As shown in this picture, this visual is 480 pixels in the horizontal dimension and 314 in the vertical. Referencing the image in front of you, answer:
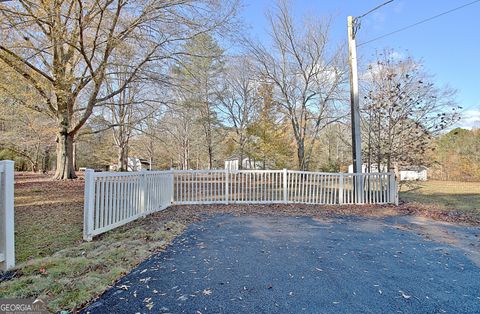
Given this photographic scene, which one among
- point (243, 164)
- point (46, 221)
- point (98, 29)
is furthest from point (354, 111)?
point (243, 164)

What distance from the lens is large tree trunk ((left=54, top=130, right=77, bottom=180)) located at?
10.4 metres

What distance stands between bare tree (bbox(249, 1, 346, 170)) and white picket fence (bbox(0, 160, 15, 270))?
11.4m

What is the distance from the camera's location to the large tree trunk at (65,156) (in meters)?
10.4

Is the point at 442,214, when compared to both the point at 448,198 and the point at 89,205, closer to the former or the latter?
the point at 448,198

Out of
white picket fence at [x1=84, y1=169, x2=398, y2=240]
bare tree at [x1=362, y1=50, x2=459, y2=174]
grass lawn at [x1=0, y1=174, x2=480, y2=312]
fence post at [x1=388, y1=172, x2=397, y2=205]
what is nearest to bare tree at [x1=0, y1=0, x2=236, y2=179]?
grass lawn at [x1=0, y1=174, x2=480, y2=312]

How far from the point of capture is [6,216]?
2.78 metres

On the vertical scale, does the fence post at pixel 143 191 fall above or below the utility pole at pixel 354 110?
below

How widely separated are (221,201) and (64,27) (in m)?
5.88

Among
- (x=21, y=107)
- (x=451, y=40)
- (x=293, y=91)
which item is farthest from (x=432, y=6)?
(x=21, y=107)

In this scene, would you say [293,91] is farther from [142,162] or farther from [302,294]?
[142,162]

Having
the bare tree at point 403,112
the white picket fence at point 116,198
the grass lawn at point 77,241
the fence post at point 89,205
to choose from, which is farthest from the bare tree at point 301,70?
the fence post at point 89,205

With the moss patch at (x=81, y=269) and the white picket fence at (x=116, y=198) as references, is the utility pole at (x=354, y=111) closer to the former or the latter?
the white picket fence at (x=116, y=198)

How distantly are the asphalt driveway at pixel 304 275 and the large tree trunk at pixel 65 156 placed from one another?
8.44 meters

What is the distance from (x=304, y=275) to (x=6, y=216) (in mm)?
3137
